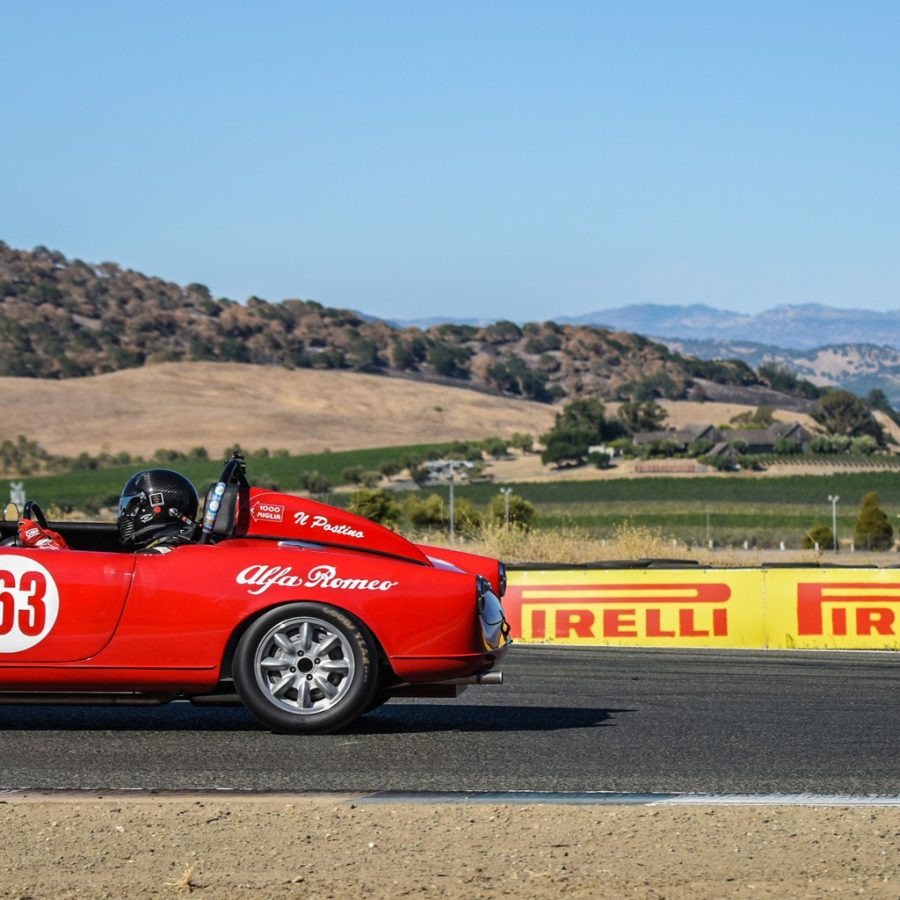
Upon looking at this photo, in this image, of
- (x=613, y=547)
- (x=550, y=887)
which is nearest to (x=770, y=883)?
(x=550, y=887)

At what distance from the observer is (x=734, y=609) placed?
53.2ft

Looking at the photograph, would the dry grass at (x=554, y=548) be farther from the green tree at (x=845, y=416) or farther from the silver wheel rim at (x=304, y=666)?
the green tree at (x=845, y=416)

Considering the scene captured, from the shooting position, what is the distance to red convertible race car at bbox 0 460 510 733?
27.2 ft

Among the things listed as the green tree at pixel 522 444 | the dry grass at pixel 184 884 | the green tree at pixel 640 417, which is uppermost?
the green tree at pixel 640 417

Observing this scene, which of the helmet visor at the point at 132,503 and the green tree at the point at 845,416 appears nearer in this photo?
the helmet visor at the point at 132,503

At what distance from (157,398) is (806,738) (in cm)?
14232

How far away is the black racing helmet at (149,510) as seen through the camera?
899 cm

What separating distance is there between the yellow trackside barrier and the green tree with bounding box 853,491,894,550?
143 ft

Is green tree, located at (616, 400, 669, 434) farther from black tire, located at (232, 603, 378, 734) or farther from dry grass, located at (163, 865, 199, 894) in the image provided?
dry grass, located at (163, 865, 199, 894)

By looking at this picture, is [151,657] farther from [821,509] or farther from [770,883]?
[821,509]

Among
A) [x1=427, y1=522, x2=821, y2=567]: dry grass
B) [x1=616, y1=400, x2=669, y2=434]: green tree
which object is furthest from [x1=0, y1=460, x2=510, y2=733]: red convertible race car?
[x1=616, y1=400, x2=669, y2=434]: green tree

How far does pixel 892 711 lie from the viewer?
32.4 feet

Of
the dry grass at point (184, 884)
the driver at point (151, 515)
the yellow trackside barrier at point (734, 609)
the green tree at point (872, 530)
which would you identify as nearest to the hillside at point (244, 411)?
the green tree at point (872, 530)

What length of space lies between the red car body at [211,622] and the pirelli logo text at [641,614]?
26.1 feet
